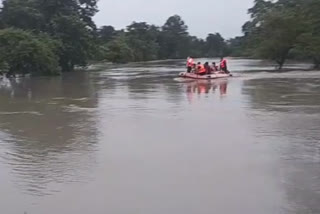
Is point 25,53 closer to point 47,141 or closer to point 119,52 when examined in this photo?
point 47,141

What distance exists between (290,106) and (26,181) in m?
9.86

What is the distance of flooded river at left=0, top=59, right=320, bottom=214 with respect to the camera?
20.8 feet

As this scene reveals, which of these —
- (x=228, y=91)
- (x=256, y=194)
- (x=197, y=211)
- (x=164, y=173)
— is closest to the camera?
(x=197, y=211)

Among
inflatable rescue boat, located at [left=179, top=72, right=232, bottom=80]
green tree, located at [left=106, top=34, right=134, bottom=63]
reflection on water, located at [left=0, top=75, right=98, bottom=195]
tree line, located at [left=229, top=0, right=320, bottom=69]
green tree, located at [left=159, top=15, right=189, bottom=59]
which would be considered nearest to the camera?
reflection on water, located at [left=0, top=75, right=98, bottom=195]

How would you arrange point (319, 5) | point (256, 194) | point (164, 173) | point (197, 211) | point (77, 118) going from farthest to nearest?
point (319, 5)
point (77, 118)
point (164, 173)
point (256, 194)
point (197, 211)

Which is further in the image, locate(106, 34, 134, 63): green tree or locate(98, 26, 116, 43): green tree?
locate(98, 26, 116, 43): green tree

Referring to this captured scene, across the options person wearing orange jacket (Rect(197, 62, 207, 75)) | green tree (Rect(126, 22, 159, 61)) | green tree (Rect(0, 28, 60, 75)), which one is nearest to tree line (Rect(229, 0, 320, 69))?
person wearing orange jacket (Rect(197, 62, 207, 75))

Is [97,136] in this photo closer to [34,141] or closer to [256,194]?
[34,141]

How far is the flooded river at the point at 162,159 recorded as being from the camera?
20.8 feet

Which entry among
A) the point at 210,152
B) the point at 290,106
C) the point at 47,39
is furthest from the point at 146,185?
the point at 47,39

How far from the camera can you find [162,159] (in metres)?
8.57

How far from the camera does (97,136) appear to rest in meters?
10.8

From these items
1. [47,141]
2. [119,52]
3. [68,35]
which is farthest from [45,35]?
[119,52]

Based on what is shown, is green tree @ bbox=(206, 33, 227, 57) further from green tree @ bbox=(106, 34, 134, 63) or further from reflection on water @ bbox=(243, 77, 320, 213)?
reflection on water @ bbox=(243, 77, 320, 213)
